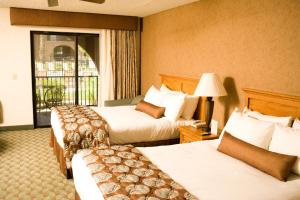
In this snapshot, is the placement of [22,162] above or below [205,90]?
below

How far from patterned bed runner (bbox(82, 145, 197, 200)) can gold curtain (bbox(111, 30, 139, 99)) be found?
11.9 ft

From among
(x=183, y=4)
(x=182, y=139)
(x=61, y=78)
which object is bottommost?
(x=182, y=139)

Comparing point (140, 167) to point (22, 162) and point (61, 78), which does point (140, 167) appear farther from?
point (61, 78)

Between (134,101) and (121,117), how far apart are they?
1452mm

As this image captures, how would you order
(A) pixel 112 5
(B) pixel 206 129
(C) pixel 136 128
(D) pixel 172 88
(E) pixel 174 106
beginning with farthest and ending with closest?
1. (D) pixel 172 88
2. (A) pixel 112 5
3. (E) pixel 174 106
4. (C) pixel 136 128
5. (B) pixel 206 129

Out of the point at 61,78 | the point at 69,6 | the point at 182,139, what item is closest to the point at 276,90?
the point at 182,139

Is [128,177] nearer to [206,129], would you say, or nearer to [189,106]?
[206,129]

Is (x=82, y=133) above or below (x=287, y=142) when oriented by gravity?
below

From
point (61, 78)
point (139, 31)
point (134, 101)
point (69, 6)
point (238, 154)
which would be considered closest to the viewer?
point (238, 154)

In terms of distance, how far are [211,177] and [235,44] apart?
190cm

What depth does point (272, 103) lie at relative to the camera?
3006 millimetres

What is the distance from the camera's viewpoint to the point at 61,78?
7.00 metres

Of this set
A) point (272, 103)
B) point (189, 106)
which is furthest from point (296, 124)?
point (189, 106)

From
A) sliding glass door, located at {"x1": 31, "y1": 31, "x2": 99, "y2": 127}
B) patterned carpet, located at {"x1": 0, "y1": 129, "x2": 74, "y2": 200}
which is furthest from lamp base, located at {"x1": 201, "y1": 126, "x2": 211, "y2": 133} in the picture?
sliding glass door, located at {"x1": 31, "y1": 31, "x2": 99, "y2": 127}
